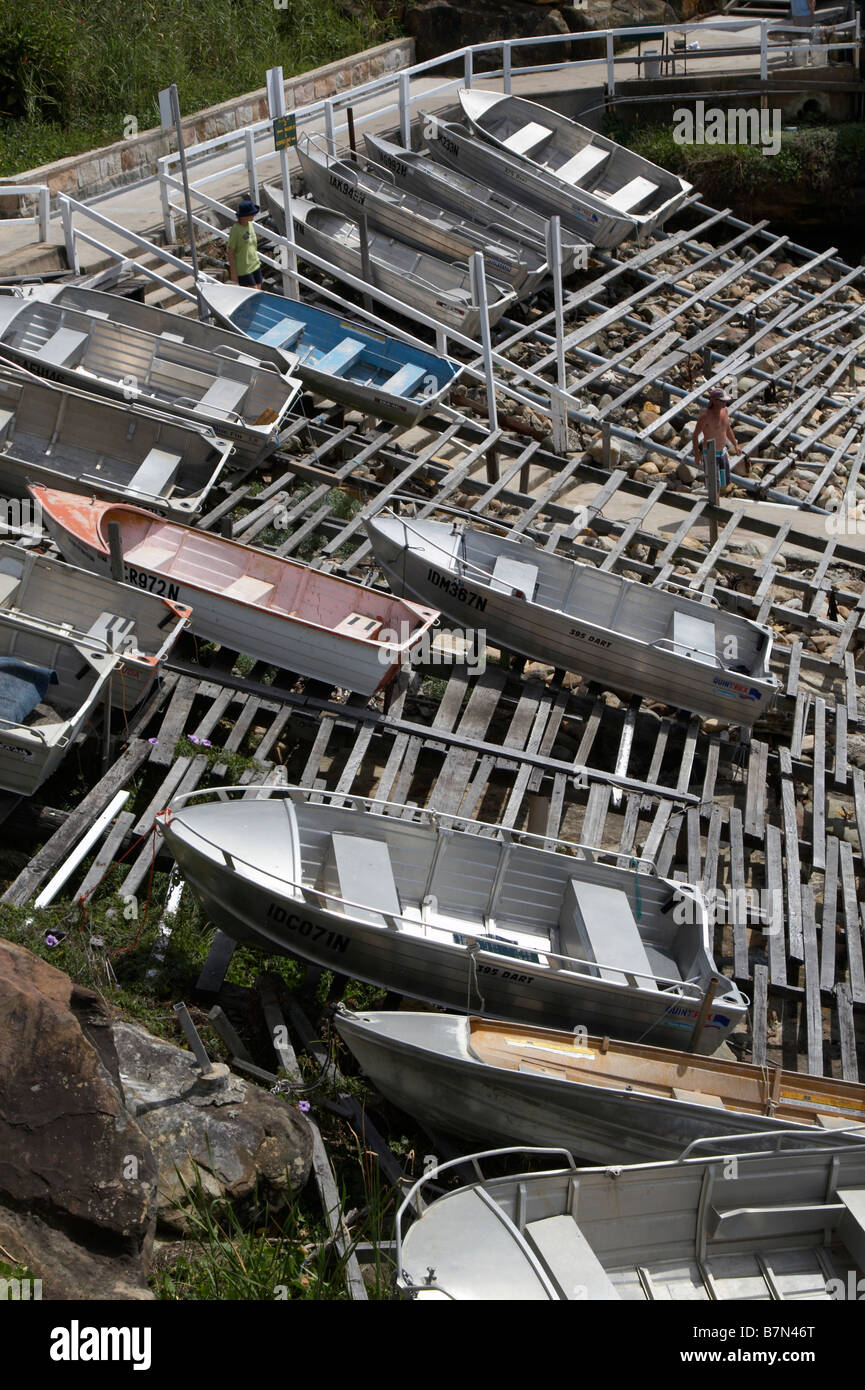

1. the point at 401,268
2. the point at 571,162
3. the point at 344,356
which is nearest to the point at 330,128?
the point at 401,268

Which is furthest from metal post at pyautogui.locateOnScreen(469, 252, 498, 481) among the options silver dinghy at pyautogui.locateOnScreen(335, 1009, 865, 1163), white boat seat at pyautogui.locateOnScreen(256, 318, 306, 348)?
silver dinghy at pyautogui.locateOnScreen(335, 1009, 865, 1163)

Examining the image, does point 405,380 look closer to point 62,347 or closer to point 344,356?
point 344,356

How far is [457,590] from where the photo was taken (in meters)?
15.0

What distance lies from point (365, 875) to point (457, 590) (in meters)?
4.52

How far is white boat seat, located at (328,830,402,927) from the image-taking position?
11.2 metres

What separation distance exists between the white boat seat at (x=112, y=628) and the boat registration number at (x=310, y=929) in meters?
3.63

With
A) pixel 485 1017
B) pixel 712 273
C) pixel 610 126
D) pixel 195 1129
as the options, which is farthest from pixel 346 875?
pixel 610 126

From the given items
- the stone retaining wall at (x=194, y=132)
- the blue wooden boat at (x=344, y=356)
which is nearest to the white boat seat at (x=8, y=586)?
the blue wooden boat at (x=344, y=356)

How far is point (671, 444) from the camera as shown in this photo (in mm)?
20266

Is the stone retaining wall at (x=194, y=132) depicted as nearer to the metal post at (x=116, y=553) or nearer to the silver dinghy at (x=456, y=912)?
the metal post at (x=116, y=553)
